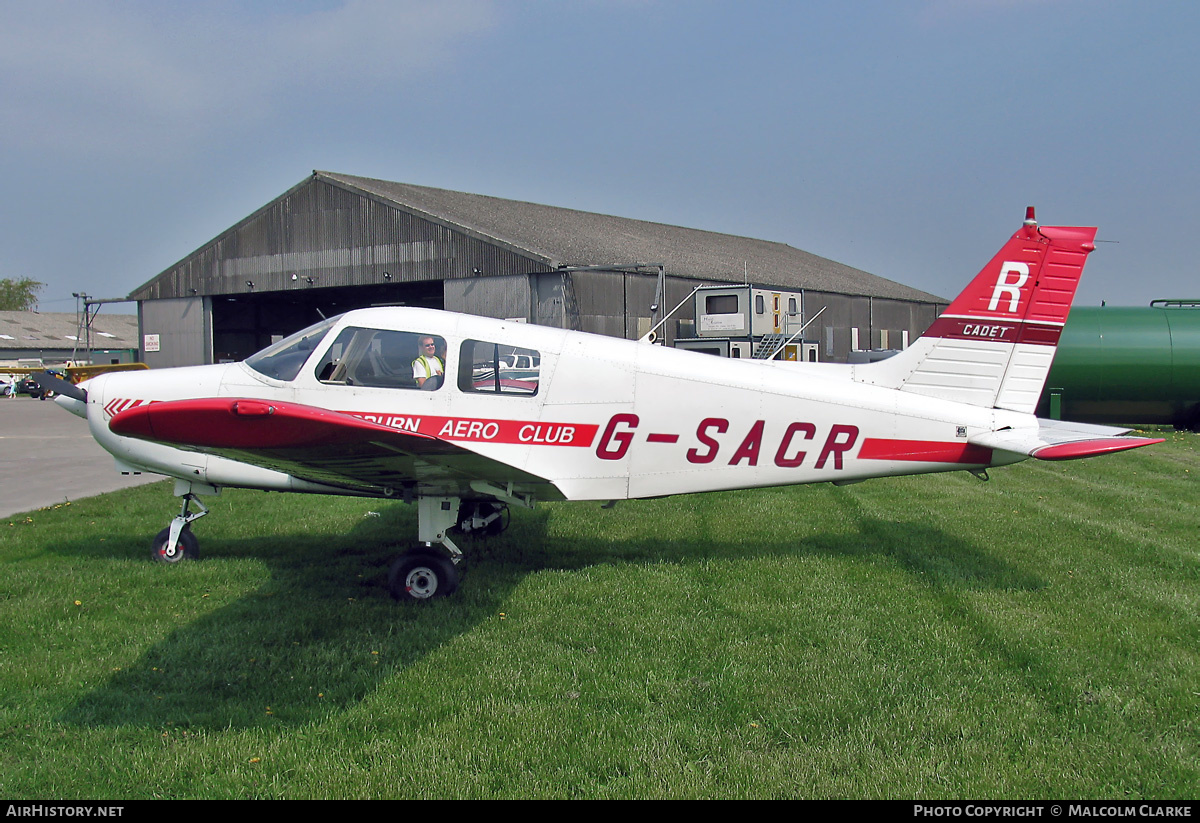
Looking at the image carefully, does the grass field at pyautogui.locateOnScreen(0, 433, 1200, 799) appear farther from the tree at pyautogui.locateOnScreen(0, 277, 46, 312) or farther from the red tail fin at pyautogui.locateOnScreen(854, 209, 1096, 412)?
the tree at pyautogui.locateOnScreen(0, 277, 46, 312)

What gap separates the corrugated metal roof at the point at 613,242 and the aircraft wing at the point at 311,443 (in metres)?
19.4

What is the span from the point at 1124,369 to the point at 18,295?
122163mm

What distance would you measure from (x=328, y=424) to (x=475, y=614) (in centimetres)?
215

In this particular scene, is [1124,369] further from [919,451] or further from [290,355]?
[290,355]

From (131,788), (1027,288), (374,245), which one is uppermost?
(374,245)

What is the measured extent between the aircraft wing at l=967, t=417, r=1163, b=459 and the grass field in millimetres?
1107

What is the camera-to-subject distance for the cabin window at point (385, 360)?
20.5 feet

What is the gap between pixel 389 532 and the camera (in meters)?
8.69

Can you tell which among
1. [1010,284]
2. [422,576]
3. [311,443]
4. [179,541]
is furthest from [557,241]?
[311,443]

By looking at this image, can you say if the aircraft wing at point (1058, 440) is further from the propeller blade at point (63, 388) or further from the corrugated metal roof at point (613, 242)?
the corrugated metal roof at point (613, 242)

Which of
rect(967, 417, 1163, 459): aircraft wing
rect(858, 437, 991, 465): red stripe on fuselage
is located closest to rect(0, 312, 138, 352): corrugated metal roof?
rect(858, 437, 991, 465): red stripe on fuselage

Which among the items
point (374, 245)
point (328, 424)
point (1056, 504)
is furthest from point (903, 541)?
point (374, 245)

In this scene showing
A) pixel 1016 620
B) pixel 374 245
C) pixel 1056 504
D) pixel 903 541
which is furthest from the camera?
pixel 374 245

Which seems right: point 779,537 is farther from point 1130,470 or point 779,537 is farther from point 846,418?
point 1130,470
